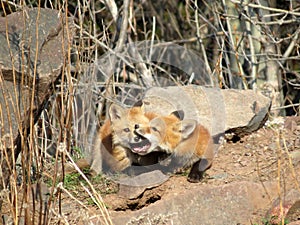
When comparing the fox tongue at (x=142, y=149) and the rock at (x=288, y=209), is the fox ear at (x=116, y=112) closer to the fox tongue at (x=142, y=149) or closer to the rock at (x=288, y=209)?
the fox tongue at (x=142, y=149)

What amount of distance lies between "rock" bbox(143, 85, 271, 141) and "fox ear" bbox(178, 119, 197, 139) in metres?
0.61

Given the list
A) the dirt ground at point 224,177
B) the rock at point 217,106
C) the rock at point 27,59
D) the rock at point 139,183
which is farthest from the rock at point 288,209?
the rock at point 27,59

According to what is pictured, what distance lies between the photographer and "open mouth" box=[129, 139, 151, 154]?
218 inches

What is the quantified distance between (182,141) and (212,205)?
2.81 feet

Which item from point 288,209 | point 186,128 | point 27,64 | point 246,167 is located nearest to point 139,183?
point 186,128

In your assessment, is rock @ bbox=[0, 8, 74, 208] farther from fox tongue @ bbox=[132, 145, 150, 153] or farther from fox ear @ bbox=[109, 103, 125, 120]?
fox tongue @ bbox=[132, 145, 150, 153]

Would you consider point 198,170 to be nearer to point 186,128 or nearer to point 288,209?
point 186,128

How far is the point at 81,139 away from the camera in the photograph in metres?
7.39

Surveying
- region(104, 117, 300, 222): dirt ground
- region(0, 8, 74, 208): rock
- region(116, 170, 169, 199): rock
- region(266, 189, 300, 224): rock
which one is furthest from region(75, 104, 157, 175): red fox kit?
region(266, 189, 300, 224): rock

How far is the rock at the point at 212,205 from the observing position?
16.1ft

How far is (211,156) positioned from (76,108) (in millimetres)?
2252

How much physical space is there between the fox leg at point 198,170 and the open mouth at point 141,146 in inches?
17.8

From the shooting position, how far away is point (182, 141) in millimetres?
5684

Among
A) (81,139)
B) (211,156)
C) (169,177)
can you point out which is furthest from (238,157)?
(81,139)
